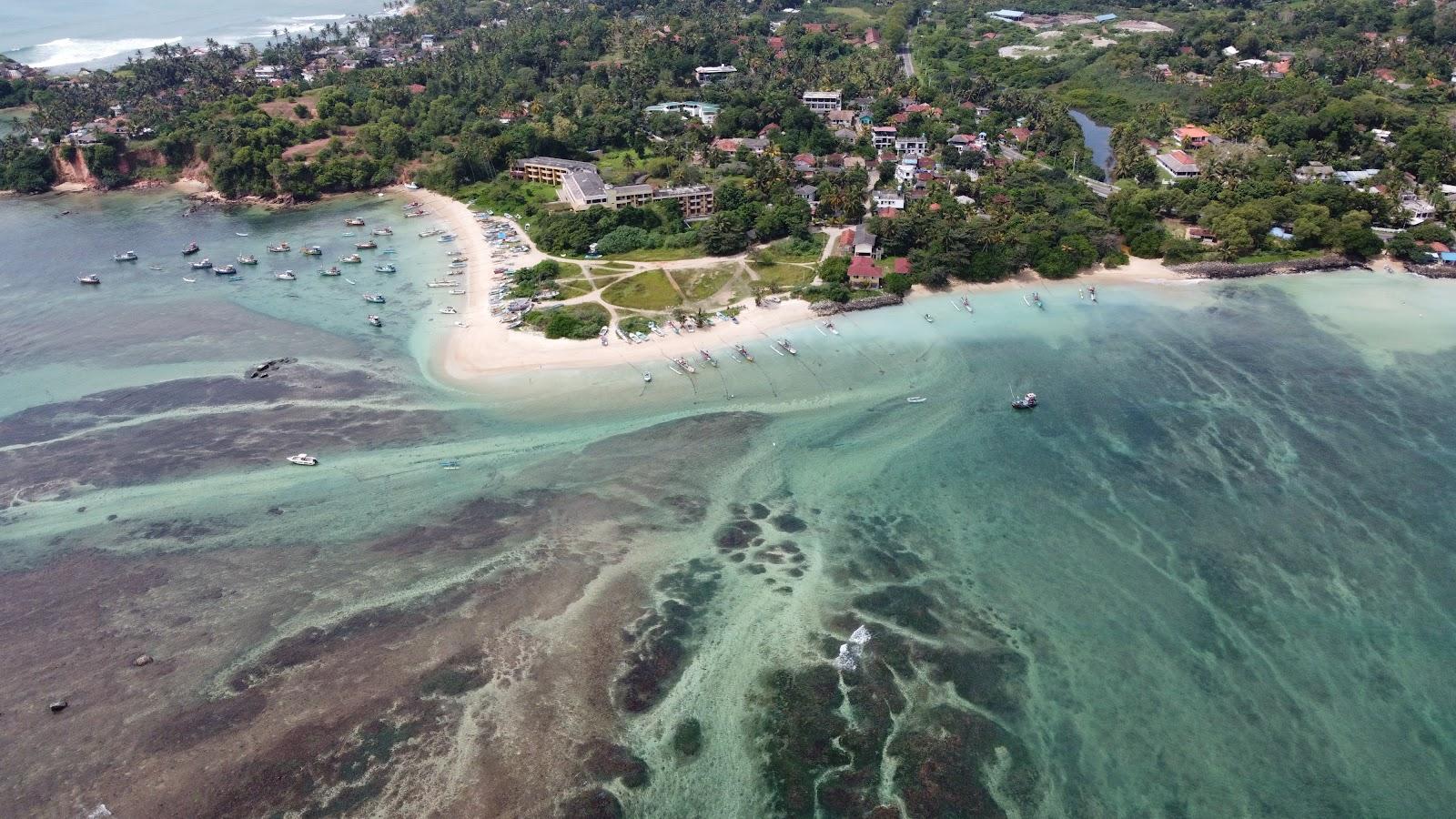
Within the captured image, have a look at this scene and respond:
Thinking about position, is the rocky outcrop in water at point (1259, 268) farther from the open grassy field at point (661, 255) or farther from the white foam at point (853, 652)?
the white foam at point (853, 652)

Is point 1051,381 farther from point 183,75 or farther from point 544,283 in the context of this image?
point 183,75

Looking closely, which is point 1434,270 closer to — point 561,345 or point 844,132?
point 844,132

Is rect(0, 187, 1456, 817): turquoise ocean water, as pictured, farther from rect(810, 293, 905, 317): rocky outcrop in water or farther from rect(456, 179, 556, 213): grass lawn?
rect(456, 179, 556, 213): grass lawn

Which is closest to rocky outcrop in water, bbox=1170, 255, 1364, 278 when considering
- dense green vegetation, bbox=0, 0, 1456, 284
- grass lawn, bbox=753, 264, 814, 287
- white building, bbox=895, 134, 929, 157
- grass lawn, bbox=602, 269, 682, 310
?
dense green vegetation, bbox=0, 0, 1456, 284

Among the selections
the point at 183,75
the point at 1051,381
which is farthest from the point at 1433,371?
the point at 183,75

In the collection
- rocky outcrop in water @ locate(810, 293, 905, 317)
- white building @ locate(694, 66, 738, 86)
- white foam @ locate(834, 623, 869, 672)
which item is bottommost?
white foam @ locate(834, 623, 869, 672)

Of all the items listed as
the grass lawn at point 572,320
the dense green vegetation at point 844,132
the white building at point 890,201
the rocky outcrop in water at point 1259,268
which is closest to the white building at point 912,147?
the dense green vegetation at point 844,132
